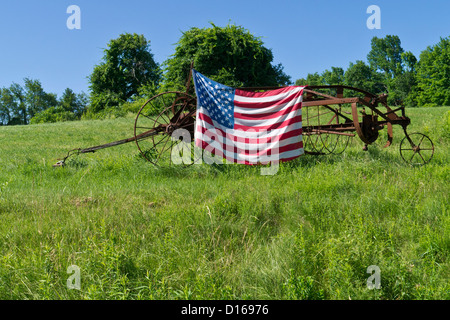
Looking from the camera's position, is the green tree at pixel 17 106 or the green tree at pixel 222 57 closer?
the green tree at pixel 222 57

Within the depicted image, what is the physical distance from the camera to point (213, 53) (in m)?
23.2

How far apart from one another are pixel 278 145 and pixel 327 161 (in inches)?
50.9

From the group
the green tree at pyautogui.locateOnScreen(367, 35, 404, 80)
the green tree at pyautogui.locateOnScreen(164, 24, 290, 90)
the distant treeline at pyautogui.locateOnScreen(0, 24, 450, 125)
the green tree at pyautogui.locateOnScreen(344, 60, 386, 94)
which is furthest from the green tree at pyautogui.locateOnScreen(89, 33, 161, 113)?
the green tree at pyautogui.locateOnScreen(367, 35, 404, 80)

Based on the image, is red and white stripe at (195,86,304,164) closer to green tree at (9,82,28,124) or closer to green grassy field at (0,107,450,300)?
green grassy field at (0,107,450,300)

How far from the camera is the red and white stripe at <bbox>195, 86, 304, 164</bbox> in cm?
745

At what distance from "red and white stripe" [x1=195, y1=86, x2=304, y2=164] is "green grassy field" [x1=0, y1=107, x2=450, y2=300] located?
0.42m

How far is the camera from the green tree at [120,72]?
1806 inches

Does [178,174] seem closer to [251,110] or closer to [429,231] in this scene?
[251,110]

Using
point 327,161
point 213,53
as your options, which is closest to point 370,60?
point 213,53

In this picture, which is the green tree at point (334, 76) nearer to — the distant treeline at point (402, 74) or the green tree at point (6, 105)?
the distant treeline at point (402, 74)

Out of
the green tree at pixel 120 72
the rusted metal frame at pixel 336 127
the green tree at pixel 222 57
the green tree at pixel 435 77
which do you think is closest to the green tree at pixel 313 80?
the green tree at pixel 435 77

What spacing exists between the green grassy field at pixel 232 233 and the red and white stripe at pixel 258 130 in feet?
1.39

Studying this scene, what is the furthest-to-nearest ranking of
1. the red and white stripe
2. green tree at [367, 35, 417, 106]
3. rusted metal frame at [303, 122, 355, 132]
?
green tree at [367, 35, 417, 106]
rusted metal frame at [303, 122, 355, 132]
the red and white stripe
